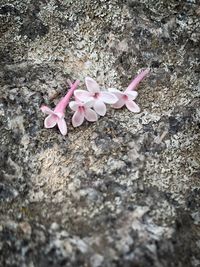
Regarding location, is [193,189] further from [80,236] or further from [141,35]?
[141,35]

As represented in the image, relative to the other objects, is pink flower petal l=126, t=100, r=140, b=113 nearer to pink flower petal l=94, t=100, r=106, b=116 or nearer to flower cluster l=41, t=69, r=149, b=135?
flower cluster l=41, t=69, r=149, b=135

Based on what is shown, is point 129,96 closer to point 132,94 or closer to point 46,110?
point 132,94

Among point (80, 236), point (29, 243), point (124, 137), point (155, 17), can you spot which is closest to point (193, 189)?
point (124, 137)

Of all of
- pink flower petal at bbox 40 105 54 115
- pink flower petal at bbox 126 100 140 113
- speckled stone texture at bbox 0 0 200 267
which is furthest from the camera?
pink flower petal at bbox 126 100 140 113

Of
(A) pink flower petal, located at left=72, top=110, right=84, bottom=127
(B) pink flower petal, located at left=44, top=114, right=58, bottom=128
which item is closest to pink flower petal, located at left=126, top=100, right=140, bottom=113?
(A) pink flower petal, located at left=72, top=110, right=84, bottom=127

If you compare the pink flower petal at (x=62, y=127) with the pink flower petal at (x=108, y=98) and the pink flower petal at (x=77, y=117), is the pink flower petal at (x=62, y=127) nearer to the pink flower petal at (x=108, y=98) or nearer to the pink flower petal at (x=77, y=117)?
the pink flower petal at (x=77, y=117)

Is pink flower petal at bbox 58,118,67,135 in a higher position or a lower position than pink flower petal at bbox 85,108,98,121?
lower
